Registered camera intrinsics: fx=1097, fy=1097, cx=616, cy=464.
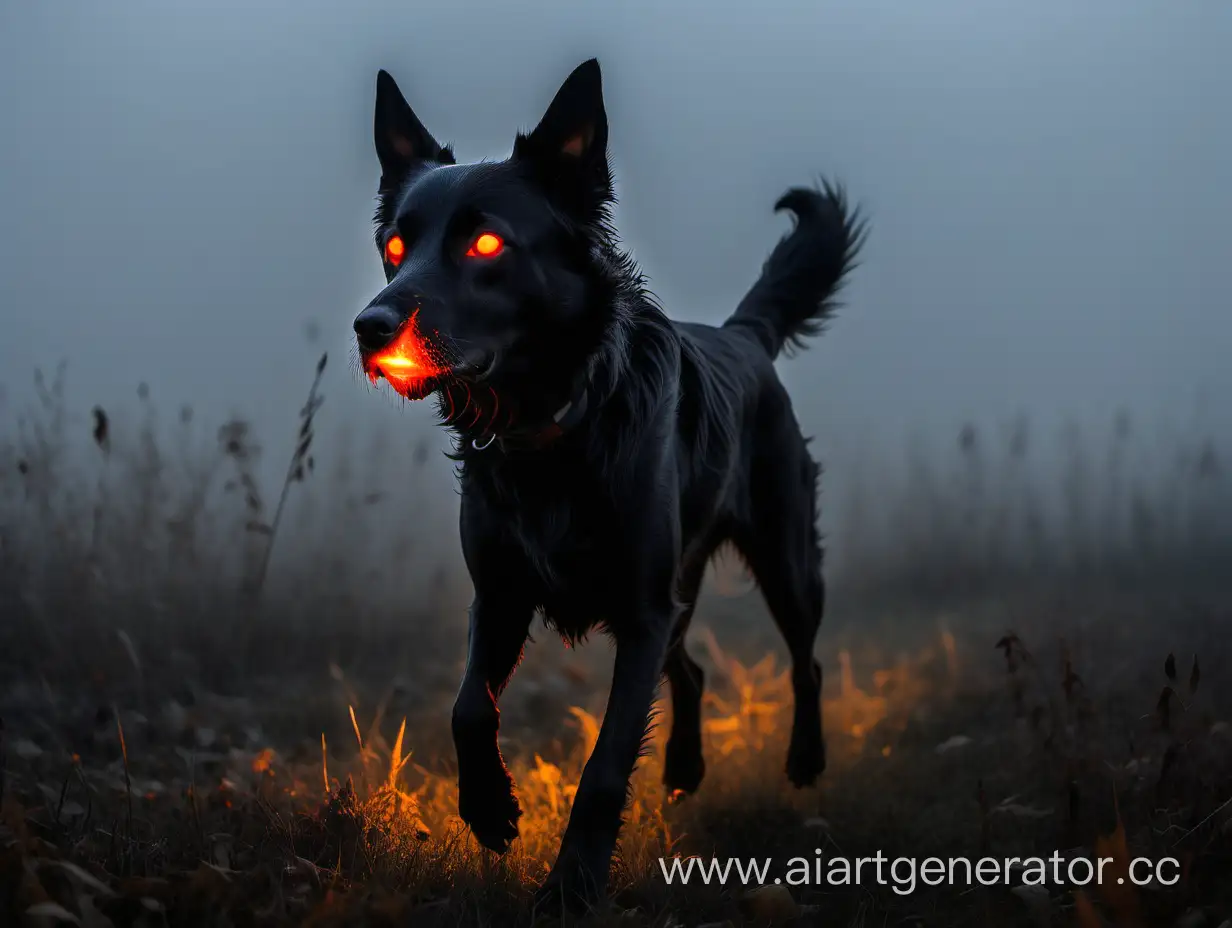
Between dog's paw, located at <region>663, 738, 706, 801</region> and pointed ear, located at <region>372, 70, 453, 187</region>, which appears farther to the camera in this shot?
dog's paw, located at <region>663, 738, 706, 801</region>

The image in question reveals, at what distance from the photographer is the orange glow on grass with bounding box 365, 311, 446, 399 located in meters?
2.45

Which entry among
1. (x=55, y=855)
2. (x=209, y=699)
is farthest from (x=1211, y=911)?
(x=209, y=699)

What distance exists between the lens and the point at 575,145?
2.93 metres

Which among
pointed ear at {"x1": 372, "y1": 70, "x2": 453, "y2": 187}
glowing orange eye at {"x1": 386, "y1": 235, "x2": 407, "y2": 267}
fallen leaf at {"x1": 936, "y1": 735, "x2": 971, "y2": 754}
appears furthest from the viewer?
fallen leaf at {"x1": 936, "y1": 735, "x2": 971, "y2": 754}

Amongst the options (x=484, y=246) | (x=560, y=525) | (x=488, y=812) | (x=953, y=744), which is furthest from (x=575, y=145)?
(x=953, y=744)

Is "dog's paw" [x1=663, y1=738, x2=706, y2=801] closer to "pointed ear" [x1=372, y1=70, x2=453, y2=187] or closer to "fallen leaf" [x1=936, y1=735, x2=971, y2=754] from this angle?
"fallen leaf" [x1=936, y1=735, x2=971, y2=754]

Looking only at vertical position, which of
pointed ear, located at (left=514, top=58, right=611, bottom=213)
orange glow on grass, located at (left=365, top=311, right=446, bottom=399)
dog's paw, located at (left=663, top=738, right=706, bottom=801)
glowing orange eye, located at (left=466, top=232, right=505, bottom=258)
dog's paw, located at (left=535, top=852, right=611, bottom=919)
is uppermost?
pointed ear, located at (left=514, top=58, right=611, bottom=213)

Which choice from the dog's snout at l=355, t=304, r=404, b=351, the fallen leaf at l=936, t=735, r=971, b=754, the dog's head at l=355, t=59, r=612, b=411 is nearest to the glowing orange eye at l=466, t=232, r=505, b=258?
the dog's head at l=355, t=59, r=612, b=411

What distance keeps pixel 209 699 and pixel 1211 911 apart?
A: 13.8 feet

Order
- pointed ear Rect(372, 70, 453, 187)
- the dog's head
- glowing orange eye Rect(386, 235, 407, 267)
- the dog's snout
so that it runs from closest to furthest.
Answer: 1. the dog's snout
2. the dog's head
3. glowing orange eye Rect(386, 235, 407, 267)
4. pointed ear Rect(372, 70, 453, 187)

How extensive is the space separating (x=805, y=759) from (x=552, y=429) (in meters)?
1.95

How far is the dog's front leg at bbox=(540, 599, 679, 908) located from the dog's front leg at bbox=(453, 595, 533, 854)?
1.00 feet

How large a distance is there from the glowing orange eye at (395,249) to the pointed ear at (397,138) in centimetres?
47

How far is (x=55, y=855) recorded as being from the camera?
2.28 metres
